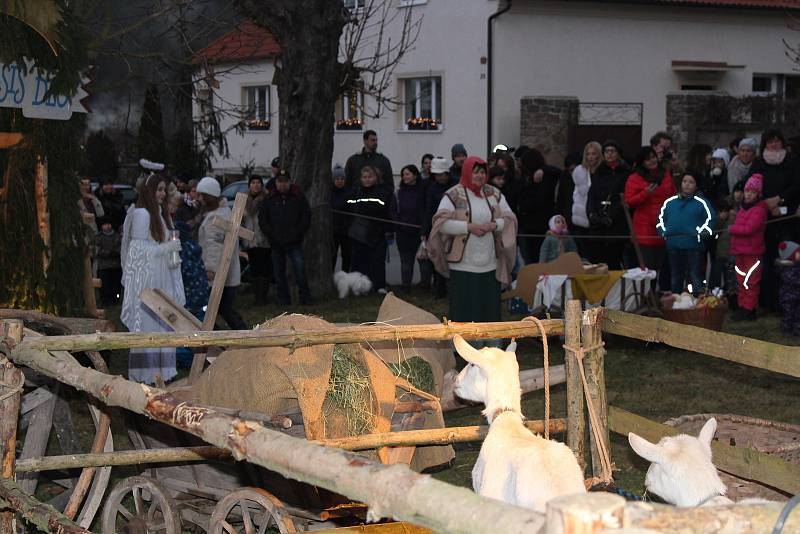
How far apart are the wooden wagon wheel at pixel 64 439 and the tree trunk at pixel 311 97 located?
30.7 feet

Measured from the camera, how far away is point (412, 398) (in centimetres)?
538

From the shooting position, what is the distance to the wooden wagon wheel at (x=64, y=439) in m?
5.37

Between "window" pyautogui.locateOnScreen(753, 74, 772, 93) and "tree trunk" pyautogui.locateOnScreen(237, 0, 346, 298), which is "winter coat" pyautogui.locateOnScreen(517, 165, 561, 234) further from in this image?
"window" pyautogui.locateOnScreen(753, 74, 772, 93)

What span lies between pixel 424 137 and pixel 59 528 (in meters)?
21.8

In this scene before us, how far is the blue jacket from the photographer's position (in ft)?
39.5

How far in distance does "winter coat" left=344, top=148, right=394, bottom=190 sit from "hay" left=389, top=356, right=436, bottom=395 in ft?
34.7

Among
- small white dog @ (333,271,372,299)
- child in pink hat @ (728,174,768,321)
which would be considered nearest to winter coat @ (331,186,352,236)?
small white dog @ (333,271,372,299)

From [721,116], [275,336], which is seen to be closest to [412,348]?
[275,336]

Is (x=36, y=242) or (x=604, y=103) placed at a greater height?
(x=604, y=103)

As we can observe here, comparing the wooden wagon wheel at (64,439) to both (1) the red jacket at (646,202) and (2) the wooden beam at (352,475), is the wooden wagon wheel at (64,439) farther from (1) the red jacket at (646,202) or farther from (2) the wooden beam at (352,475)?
(1) the red jacket at (646,202)

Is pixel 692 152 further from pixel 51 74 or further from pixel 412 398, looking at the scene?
pixel 412 398

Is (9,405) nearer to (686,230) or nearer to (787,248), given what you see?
(686,230)

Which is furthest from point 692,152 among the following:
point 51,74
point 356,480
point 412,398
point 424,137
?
point 356,480

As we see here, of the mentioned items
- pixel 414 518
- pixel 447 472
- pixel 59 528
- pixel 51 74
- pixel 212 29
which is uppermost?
pixel 212 29
